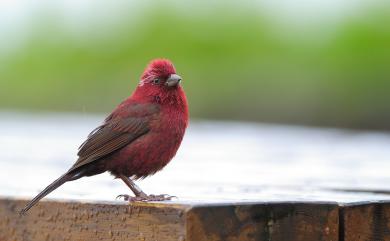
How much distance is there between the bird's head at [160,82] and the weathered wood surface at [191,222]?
2.73 ft

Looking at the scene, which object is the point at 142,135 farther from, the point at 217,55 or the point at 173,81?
the point at 217,55

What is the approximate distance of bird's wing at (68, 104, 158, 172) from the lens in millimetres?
5090

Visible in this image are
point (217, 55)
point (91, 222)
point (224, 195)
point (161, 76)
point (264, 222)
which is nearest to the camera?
point (264, 222)

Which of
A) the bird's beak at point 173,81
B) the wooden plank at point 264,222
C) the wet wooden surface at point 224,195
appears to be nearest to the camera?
the wooden plank at point 264,222

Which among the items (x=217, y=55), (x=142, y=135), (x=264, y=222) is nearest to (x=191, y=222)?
(x=264, y=222)

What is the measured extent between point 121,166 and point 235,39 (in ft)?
30.1

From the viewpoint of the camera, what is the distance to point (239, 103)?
1335 cm

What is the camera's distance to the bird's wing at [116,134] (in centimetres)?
509

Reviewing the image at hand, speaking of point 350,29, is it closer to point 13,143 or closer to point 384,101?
point 384,101

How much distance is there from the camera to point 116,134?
5.18 meters

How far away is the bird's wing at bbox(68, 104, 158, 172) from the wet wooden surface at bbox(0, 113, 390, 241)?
0.19 m

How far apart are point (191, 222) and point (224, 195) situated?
1.00 meters

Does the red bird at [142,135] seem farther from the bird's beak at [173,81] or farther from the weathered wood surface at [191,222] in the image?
the weathered wood surface at [191,222]

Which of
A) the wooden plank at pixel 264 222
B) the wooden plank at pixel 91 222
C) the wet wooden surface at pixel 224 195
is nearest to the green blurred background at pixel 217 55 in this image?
the wet wooden surface at pixel 224 195
